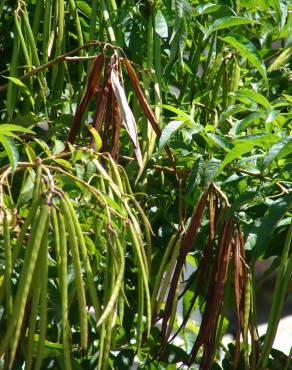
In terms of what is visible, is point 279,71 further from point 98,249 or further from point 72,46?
point 98,249

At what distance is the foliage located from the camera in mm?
990

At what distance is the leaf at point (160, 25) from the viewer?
4.41ft

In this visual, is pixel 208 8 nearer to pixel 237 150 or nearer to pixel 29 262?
pixel 237 150

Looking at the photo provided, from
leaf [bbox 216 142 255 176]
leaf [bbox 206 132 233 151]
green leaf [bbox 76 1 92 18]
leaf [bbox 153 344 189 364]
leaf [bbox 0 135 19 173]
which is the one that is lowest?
leaf [bbox 153 344 189 364]

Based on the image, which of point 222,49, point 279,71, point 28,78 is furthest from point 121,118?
point 279,71

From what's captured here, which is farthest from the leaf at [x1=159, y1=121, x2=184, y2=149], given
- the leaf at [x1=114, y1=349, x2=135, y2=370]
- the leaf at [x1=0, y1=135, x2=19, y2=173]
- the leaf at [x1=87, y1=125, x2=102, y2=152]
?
the leaf at [x1=114, y1=349, x2=135, y2=370]

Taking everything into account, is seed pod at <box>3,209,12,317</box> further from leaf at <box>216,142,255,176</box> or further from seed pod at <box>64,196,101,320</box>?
leaf at <box>216,142,255,176</box>

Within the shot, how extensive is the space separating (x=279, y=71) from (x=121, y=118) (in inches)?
31.1

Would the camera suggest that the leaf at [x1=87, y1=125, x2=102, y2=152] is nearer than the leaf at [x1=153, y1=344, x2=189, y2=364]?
Yes

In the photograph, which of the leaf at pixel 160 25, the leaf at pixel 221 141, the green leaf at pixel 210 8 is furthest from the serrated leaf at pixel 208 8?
the leaf at pixel 221 141

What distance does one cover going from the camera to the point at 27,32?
1.33 metres

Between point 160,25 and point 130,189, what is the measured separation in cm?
30

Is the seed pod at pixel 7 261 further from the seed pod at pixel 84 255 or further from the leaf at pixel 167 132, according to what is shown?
the leaf at pixel 167 132

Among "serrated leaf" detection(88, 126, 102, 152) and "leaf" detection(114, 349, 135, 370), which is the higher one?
"serrated leaf" detection(88, 126, 102, 152)
